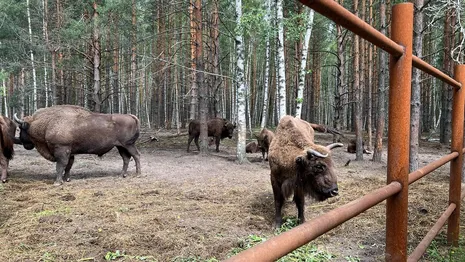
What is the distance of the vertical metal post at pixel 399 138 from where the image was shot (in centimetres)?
151

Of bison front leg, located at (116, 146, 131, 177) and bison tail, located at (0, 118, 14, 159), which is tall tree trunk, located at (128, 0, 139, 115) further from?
bison tail, located at (0, 118, 14, 159)

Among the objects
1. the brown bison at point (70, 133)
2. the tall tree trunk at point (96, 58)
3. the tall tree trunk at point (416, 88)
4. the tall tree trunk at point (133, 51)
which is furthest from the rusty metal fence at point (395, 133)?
the tall tree trunk at point (96, 58)

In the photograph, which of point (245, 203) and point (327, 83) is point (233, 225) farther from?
point (327, 83)

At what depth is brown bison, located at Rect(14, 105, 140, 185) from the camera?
7.31m

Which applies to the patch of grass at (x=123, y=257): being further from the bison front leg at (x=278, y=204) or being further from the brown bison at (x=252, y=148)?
the brown bison at (x=252, y=148)

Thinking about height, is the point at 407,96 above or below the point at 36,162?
above

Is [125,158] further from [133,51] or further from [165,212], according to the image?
[133,51]

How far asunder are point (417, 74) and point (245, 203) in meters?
5.41

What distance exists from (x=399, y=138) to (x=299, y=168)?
2850mm

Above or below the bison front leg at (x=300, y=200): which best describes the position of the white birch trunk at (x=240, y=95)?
above

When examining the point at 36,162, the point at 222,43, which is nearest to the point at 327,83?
the point at 222,43

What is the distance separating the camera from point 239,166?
9703 mm

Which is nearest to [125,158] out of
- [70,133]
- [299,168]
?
[70,133]

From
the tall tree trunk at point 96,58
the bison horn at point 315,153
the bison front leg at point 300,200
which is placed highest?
the tall tree trunk at point 96,58
